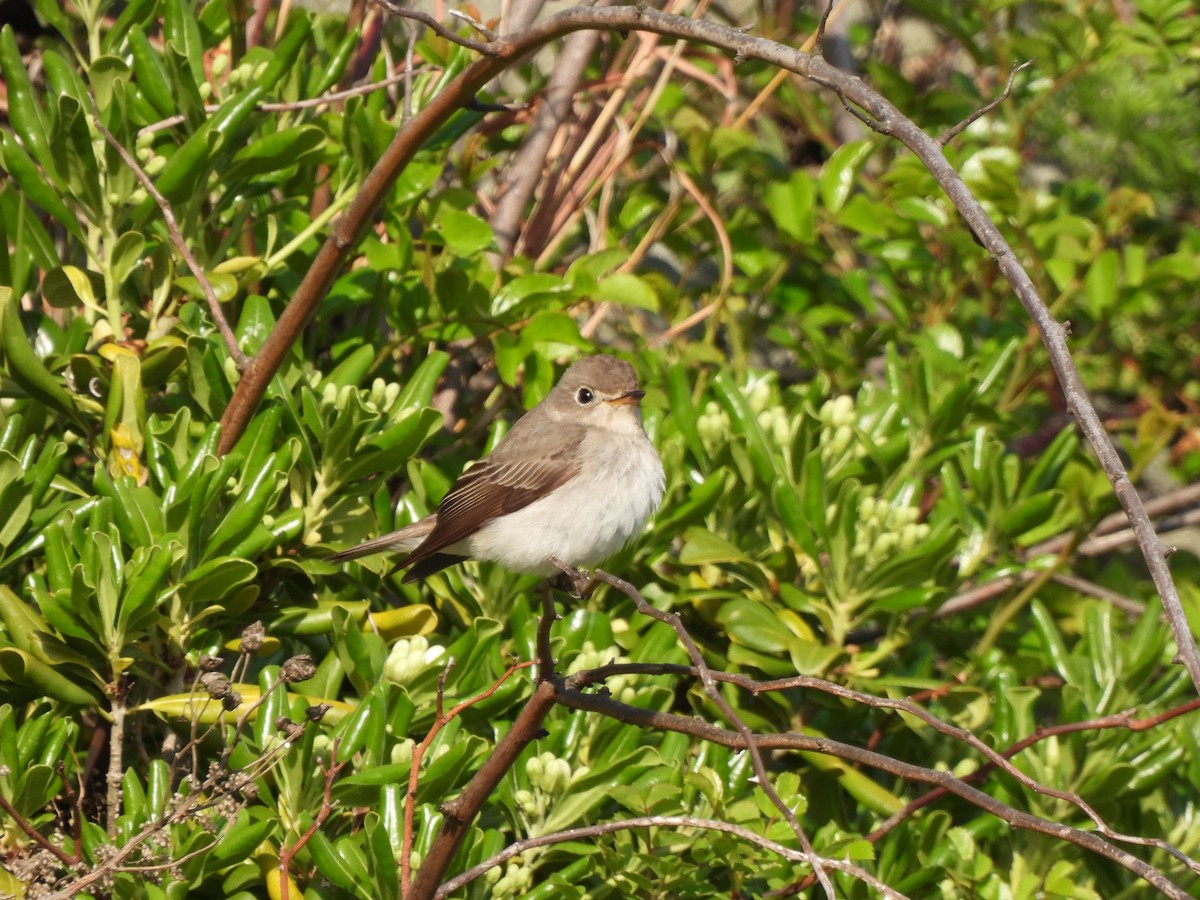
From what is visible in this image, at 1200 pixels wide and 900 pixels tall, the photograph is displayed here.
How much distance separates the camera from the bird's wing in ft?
12.5

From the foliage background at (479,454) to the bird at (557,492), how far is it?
98mm

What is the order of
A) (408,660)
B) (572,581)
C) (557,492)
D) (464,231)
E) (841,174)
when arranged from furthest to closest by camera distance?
1. (841,174)
2. (557,492)
3. (464,231)
4. (572,581)
5. (408,660)

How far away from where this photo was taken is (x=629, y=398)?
173 inches

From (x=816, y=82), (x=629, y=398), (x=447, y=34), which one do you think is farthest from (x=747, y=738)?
(x=629, y=398)

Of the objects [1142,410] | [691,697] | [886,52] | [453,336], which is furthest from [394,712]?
[886,52]

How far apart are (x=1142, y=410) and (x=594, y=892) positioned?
4.26 m

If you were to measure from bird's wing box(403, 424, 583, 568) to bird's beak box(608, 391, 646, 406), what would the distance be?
0.54 feet

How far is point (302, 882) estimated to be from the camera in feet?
10.2

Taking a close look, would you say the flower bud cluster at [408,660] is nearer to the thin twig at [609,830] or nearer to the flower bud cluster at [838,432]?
the thin twig at [609,830]

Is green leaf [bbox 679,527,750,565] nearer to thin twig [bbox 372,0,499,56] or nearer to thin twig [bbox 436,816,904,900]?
thin twig [bbox 436,816,904,900]

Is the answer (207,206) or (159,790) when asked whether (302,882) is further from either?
(207,206)

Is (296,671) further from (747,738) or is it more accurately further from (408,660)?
(747,738)

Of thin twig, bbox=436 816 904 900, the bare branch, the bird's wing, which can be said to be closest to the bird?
the bird's wing

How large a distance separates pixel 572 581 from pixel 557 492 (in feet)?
2.03
